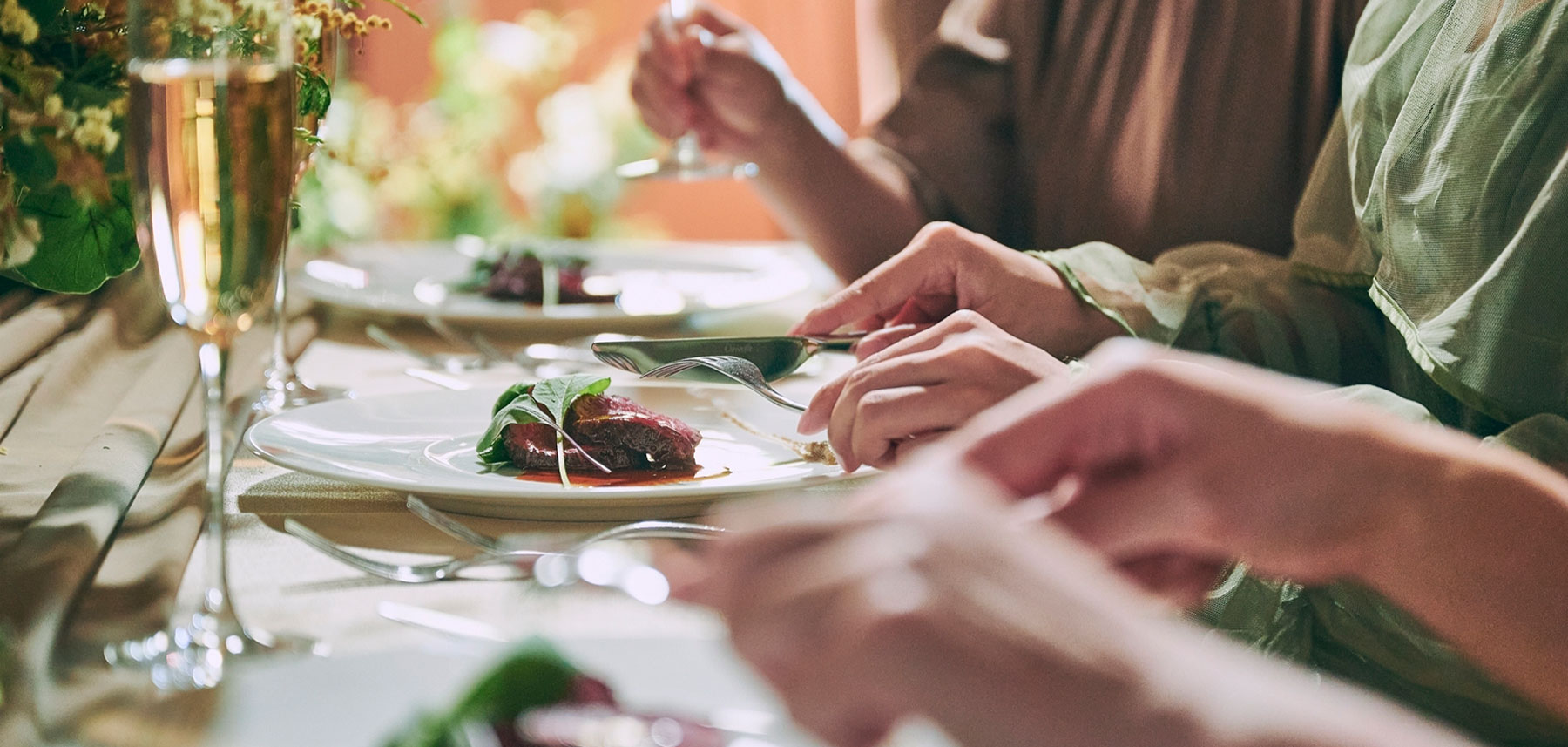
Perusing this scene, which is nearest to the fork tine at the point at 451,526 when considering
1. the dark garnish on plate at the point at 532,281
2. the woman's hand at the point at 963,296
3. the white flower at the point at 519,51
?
the woman's hand at the point at 963,296

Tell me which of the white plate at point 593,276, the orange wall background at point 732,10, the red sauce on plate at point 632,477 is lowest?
the orange wall background at point 732,10

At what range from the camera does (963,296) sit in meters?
1.01

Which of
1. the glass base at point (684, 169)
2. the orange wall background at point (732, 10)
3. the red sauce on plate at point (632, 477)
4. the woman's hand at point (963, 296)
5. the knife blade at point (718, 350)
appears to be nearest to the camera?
the red sauce on plate at point (632, 477)

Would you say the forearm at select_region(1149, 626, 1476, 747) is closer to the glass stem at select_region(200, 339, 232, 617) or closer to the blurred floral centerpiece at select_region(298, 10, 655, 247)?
the glass stem at select_region(200, 339, 232, 617)

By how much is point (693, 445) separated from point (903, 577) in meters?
0.55

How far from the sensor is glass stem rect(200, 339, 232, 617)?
0.54 m

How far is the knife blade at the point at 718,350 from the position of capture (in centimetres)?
87

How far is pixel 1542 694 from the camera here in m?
0.60

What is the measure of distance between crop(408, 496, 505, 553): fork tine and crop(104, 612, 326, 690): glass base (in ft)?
0.43

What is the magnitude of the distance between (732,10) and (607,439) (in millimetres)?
3481

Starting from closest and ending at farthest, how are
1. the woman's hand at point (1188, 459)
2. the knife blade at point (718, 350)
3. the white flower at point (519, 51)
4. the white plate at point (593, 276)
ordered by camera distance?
the woman's hand at point (1188, 459) < the knife blade at point (718, 350) < the white plate at point (593, 276) < the white flower at point (519, 51)

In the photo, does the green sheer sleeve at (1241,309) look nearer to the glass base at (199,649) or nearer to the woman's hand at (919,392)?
the woman's hand at (919,392)

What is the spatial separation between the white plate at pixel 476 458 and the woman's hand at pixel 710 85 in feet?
1.90

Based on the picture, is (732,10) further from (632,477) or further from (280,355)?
(632,477)
